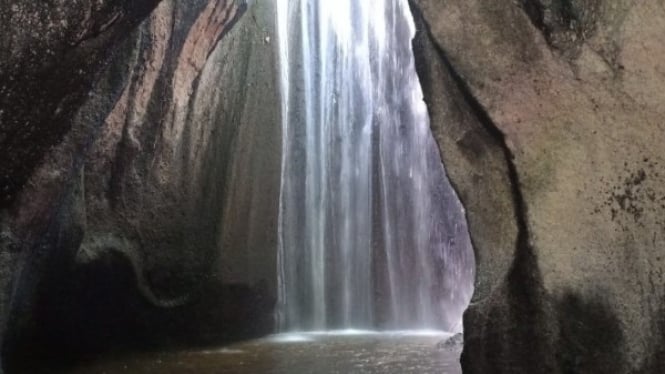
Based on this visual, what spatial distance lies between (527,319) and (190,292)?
5802mm

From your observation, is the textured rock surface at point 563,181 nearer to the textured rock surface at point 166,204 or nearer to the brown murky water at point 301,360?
the brown murky water at point 301,360

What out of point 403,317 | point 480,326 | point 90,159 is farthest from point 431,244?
point 480,326

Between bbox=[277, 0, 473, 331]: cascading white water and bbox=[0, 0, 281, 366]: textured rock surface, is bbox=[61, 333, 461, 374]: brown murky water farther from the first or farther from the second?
bbox=[277, 0, 473, 331]: cascading white water

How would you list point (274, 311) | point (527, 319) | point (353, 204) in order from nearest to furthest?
1. point (527, 319)
2. point (274, 311)
3. point (353, 204)

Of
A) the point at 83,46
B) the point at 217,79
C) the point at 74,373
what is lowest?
the point at 74,373

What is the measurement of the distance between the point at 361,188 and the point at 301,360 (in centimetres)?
683

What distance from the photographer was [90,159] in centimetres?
720

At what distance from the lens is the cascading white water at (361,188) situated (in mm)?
11883

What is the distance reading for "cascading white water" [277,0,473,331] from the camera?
1188cm

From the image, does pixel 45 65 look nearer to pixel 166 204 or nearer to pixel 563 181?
pixel 563 181

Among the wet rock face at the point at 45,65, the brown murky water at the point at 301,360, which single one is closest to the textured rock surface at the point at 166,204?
the wet rock face at the point at 45,65

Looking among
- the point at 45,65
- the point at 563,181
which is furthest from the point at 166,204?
the point at 563,181

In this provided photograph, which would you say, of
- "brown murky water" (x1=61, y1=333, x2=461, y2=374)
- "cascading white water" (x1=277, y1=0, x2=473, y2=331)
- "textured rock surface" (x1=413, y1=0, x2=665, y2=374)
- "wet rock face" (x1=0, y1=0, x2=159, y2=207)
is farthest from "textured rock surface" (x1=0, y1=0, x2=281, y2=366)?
"textured rock surface" (x1=413, y1=0, x2=665, y2=374)

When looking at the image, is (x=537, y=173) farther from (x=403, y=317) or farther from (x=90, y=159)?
(x=403, y=317)
